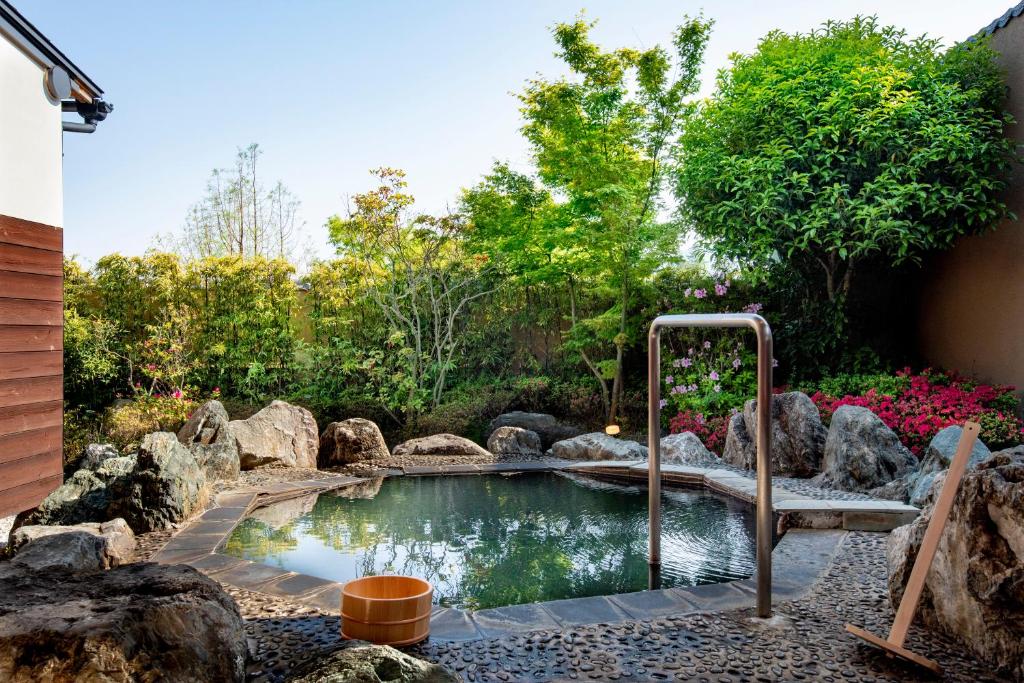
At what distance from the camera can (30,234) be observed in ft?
16.0

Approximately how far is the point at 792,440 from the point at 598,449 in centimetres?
193

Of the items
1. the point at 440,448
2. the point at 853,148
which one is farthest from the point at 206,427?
the point at 853,148

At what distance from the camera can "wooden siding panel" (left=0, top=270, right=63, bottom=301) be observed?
15.2 ft

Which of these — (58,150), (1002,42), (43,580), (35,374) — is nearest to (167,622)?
(43,580)

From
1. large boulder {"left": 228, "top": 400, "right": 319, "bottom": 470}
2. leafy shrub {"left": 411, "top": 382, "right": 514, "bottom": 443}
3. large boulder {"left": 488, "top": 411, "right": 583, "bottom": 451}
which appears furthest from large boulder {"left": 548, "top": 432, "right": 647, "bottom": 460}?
large boulder {"left": 228, "top": 400, "right": 319, "bottom": 470}

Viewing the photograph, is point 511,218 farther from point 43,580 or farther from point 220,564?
point 43,580

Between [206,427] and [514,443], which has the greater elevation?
[206,427]

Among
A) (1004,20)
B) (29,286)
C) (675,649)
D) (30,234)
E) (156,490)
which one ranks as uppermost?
(1004,20)

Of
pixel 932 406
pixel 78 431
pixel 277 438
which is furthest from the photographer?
pixel 78 431

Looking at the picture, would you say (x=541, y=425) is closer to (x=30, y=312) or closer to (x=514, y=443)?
(x=514, y=443)

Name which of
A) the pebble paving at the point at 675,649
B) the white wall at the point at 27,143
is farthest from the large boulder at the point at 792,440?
the white wall at the point at 27,143

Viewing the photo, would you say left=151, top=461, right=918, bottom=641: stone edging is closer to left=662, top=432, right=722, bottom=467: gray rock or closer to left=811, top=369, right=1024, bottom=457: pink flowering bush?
left=662, top=432, right=722, bottom=467: gray rock

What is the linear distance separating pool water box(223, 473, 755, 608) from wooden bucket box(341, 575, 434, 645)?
2.41 ft

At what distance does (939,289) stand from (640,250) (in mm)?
3632
